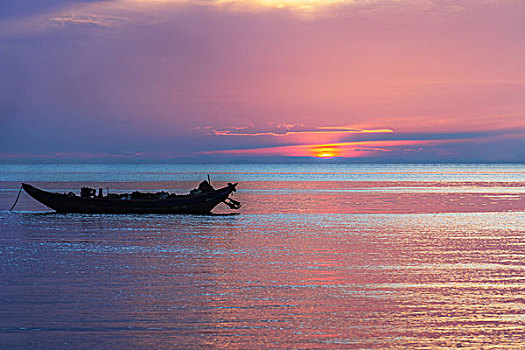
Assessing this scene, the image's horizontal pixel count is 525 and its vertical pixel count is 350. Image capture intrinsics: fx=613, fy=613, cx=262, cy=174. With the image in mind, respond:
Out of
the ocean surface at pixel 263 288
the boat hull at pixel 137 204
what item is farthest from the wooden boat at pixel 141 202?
the ocean surface at pixel 263 288

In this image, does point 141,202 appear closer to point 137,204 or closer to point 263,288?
point 137,204

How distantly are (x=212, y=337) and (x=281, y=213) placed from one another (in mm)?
36304

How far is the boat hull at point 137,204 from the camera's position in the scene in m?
46.2

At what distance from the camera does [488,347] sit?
1228cm

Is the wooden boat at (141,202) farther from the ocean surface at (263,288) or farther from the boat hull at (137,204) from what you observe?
the ocean surface at (263,288)

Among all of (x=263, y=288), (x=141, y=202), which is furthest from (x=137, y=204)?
(x=263, y=288)

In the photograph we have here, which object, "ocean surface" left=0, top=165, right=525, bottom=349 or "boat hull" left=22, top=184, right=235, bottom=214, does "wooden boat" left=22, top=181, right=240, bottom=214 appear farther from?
"ocean surface" left=0, top=165, right=525, bottom=349

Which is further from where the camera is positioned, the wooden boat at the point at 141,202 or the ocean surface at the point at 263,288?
the wooden boat at the point at 141,202

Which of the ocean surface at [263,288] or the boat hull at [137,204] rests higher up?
the boat hull at [137,204]

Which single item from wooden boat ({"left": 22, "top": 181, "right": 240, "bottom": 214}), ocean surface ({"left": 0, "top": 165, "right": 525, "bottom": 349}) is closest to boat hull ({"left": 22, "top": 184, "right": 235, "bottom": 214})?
wooden boat ({"left": 22, "top": 181, "right": 240, "bottom": 214})

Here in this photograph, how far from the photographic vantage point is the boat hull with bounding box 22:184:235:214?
46.2m

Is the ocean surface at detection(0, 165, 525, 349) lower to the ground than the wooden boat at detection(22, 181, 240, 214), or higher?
lower

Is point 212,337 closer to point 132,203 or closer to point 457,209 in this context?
point 132,203

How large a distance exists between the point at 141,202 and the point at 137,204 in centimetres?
38
